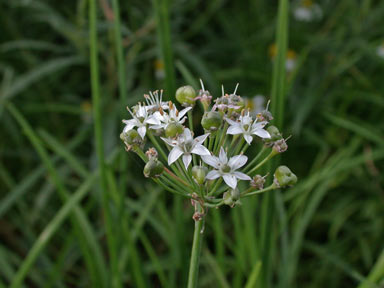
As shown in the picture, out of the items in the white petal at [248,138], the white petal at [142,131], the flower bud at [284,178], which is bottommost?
the flower bud at [284,178]

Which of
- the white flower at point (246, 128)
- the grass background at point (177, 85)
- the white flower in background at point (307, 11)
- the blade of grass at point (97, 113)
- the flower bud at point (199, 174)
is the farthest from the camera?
the white flower in background at point (307, 11)

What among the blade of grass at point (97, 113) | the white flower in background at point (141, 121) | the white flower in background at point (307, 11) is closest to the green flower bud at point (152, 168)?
the white flower in background at point (141, 121)

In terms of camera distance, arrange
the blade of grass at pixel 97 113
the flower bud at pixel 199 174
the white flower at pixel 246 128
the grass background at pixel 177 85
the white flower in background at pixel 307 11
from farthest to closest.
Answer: the white flower in background at pixel 307 11, the grass background at pixel 177 85, the blade of grass at pixel 97 113, the white flower at pixel 246 128, the flower bud at pixel 199 174

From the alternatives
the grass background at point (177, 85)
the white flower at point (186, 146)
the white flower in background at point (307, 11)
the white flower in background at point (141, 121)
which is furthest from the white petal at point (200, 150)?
the white flower in background at point (307, 11)

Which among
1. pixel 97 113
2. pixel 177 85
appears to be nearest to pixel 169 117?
pixel 97 113

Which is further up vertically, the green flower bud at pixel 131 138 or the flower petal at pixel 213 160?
the green flower bud at pixel 131 138

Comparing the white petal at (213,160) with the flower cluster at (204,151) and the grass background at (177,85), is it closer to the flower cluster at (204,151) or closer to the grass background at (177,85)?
the flower cluster at (204,151)

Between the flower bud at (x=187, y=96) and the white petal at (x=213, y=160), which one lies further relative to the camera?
the flower bud at (x=187, y=96)
